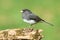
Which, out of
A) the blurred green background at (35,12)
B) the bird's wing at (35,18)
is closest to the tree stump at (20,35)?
the bird's wing at (35,18)

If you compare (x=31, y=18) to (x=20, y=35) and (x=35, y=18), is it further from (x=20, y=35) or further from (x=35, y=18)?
(x=20, y=35)

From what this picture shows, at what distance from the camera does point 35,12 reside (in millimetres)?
18906

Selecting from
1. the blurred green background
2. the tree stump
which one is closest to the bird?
the tree stump

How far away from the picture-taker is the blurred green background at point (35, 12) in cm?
1670

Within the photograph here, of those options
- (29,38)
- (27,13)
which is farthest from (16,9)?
(29,38)

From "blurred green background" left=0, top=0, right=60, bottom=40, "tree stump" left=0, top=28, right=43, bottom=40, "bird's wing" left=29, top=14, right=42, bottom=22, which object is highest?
"blurred green background" left=0, top=0, right=60, bottom=40

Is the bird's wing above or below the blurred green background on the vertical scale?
below

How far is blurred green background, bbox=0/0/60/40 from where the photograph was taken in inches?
658

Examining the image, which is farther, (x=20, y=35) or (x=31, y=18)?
(x=31, y=18)

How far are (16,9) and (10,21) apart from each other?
132cm

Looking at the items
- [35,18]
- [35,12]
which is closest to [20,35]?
[35,18]

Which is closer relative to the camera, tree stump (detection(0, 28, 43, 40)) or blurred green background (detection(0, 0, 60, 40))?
tree stump (detection(0, 28, 43, 40))

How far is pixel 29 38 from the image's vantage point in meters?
11.9

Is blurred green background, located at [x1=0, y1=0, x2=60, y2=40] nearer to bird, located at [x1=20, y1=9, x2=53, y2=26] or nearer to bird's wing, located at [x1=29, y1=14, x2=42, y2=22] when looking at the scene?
bird, located at [x1=20, y1=9, x2=53, y2=26]
